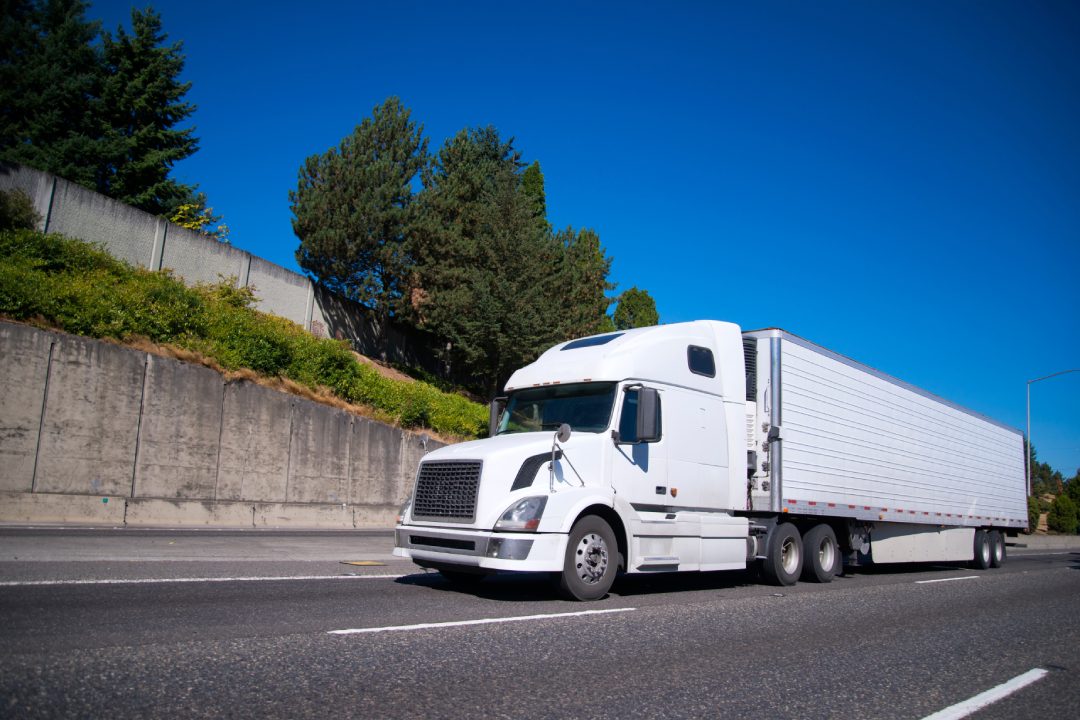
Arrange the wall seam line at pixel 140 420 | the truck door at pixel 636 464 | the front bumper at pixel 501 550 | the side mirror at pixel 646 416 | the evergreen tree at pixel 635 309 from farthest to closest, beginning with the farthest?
the evergreen tree at pixel 635 309, the wall seam line at pixel 140 420, the truck door at pixel 636 464, the side mirror at pixel 646 416, the front bumper at pixel 501 550

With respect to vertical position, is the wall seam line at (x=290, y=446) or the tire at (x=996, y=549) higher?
the wall seam line at (x=290, y=446)

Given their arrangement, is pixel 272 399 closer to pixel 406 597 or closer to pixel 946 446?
pixel 406 597

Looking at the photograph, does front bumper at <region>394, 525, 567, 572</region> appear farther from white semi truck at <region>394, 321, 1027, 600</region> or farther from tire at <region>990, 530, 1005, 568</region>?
tire at <region>990, 530, 1005, 568</region>

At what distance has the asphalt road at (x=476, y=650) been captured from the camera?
4035 millimetres

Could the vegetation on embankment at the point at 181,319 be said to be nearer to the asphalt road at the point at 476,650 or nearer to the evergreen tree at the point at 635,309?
the asphalt road at the point at 476,650

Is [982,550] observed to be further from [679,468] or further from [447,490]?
[447,490]


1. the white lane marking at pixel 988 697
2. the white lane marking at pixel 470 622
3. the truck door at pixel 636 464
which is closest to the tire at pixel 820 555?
the truck door at pixel 636 464

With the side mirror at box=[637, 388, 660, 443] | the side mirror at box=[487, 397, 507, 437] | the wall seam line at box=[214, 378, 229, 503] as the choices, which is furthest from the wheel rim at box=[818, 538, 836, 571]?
the wall seam line at box=[214, 378, 229, 503]

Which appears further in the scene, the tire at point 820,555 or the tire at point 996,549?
the tire at point 996,549

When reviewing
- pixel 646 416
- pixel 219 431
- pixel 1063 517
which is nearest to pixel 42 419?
pixel 219 431

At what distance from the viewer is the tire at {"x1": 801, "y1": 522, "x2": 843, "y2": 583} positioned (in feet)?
40.0

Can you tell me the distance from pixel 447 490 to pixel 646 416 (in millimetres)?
2558

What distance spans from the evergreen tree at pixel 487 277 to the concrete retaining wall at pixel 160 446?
1012 cm

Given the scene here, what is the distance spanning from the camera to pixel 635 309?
56500 millimetres
